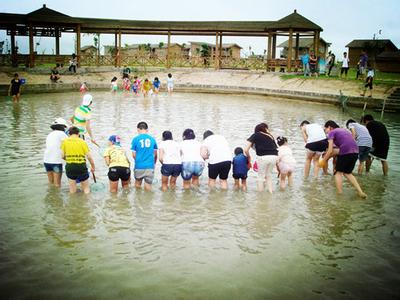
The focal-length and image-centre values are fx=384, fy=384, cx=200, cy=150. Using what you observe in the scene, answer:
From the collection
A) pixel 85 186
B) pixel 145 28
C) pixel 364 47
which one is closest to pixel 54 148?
pixel 85 186

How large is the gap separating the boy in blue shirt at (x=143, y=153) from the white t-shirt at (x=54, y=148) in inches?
55.9

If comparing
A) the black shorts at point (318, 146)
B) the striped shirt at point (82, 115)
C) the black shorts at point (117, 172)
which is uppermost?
the striped shirt at point (82, 115)

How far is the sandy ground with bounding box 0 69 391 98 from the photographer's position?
976 inches

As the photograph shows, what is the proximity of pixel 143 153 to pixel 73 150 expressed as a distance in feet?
4.25

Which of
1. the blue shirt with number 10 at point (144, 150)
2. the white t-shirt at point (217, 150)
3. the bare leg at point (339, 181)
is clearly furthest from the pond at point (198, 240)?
the white t-shirt at point (217, 150)

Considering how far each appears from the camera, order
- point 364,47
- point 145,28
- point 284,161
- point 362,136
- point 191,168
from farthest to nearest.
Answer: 1. point 364,47
2. point 145,28
3. point 362,136
4. point 284,161
5. point 191,168

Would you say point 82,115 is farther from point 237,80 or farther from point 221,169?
point 237,80

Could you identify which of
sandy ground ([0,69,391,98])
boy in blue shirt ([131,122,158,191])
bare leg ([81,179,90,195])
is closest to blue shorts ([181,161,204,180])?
boy in blue shirt ([131,122,158,191])

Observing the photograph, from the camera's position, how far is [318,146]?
8.65 metres

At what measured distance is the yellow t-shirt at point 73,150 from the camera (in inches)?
273

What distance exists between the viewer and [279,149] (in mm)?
8125

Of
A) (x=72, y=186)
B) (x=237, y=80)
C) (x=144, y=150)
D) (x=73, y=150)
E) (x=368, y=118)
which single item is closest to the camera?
(x=73, y=150)

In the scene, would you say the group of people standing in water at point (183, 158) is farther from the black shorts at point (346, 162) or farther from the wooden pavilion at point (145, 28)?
the wooden pavilion at point (145, 28)

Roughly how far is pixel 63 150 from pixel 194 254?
330 cm
